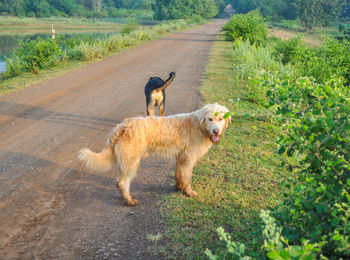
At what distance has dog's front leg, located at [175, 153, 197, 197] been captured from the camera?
4.68m

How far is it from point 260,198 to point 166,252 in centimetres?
184

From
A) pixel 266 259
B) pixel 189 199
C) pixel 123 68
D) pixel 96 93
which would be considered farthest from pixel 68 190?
A: pixel 123 68

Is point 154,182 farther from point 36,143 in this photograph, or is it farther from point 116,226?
point 36,143

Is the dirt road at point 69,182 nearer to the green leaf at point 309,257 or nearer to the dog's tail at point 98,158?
the dog's tail at point 98,158

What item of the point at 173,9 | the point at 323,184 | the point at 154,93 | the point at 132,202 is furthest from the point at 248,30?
the point at 173,9

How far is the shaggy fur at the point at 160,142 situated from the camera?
172 inches

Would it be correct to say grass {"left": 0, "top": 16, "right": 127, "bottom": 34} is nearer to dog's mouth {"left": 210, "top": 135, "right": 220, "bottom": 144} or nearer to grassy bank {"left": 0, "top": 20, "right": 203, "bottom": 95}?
grassy bank {"left": 0, "top": 20, "right": 203, "bottom": 95}

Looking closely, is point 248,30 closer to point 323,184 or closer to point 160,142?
point 160,142

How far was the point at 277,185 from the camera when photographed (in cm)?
512

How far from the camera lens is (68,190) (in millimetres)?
5008

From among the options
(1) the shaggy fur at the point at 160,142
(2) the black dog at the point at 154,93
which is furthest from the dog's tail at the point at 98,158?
(2) the black dog at the point at 154,93

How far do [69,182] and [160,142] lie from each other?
1850mm

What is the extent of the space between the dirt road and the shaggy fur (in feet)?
1.69

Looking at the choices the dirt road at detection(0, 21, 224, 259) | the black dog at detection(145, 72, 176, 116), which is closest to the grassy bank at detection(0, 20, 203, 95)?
the dirt road at detection(0, 21, 224, 259)
